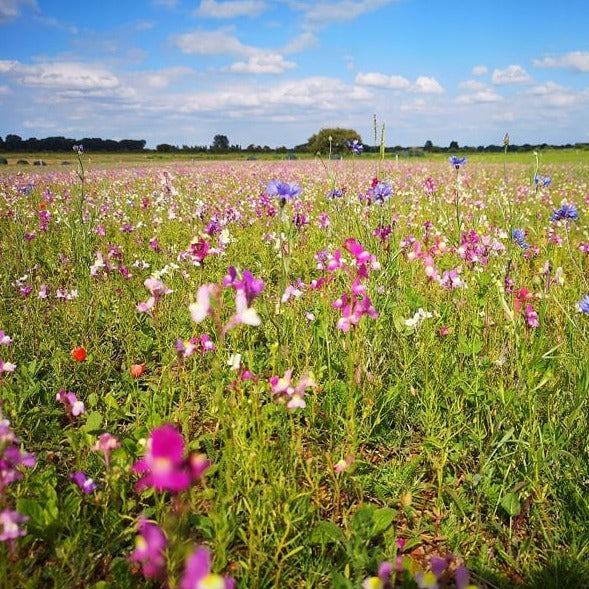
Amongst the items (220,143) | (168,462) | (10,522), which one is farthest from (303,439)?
(220,143)

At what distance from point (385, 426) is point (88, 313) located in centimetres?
225

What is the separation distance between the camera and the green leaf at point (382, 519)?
1.66 meters

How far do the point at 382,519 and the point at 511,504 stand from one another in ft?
1.56

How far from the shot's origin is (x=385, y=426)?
2.32 meters

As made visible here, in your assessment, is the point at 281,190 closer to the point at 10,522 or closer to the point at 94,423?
the point at 94,423

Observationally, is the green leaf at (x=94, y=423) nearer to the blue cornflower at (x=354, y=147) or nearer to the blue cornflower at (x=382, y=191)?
the blue cornflower at (x=382, y=191)

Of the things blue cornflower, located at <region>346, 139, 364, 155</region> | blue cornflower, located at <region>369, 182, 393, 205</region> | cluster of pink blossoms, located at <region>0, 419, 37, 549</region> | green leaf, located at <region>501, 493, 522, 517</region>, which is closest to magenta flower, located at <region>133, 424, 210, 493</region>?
cluster of pink blossoms, located at <region>0, 419, 37, 549</region>

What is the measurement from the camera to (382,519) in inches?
65.9

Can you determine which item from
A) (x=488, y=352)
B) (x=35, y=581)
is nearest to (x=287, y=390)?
(x=35, y=581)

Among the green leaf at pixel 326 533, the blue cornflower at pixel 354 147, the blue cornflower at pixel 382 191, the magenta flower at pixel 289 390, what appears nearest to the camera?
the green leaf at pixel 326 533

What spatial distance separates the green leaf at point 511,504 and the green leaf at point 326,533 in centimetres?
61

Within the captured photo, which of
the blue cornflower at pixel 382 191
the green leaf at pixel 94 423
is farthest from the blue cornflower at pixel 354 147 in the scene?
the green leaf at pixel 94 423

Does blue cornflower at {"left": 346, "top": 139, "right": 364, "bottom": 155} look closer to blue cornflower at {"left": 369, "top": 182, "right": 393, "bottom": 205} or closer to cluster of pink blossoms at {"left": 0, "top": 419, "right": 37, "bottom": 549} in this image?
blue cornflower at {"left": 369, "top": 182, "right": 393, "bottom": 205}

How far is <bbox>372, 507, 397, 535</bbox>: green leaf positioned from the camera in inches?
65.2
